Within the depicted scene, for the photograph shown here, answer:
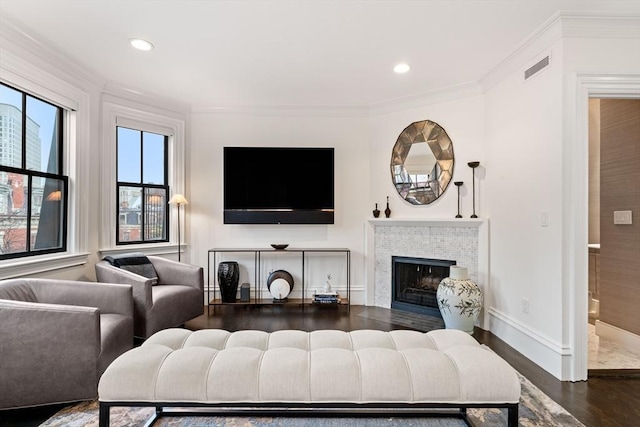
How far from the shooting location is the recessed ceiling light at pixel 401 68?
3.12m

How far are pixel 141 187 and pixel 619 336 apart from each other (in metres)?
5.06

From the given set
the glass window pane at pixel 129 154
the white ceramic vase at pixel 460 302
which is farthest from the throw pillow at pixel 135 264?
the white ceramic vase at pixel 460 302

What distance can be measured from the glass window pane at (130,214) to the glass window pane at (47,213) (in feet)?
2.18

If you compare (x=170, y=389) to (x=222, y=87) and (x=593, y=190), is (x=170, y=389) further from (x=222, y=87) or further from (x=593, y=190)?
(x=593, y=190)

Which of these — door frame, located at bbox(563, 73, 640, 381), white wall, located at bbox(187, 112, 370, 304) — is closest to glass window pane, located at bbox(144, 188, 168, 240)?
white wall, located at bbox(187, 112, 370, 304)

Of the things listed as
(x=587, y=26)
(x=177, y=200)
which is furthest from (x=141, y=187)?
(x=587, y=26)

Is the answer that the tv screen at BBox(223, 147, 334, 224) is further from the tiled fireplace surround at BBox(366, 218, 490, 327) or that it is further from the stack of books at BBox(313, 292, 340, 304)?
the stack of books at BBox(313, 292, 340, 304)

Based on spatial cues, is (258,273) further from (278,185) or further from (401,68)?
(401,68)

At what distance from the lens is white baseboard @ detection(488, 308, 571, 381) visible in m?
2.30

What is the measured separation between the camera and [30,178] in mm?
2836

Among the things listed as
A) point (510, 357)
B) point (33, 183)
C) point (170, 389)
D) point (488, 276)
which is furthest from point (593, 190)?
point (33, 183)

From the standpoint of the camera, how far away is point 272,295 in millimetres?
4098

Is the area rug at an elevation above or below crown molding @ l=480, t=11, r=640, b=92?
below

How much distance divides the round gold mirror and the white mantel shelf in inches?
9.3
